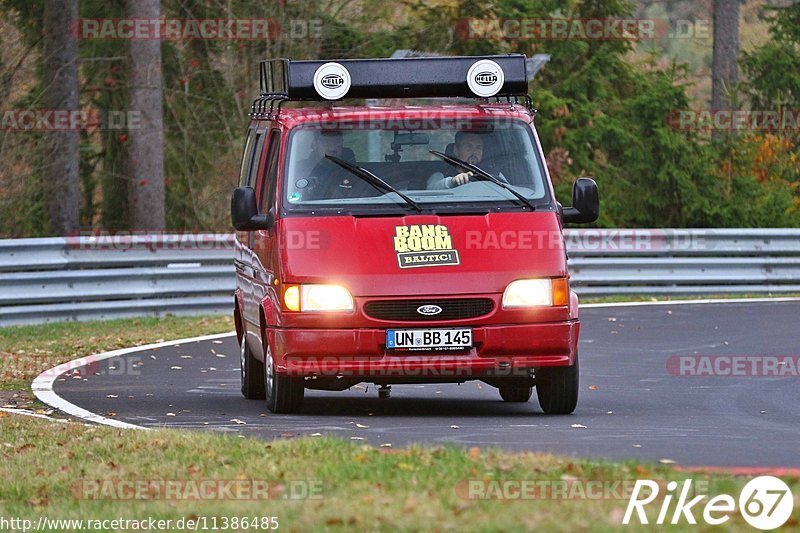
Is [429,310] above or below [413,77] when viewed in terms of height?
below

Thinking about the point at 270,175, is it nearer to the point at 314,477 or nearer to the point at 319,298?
the point at 319,298

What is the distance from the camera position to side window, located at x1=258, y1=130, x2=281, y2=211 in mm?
12430

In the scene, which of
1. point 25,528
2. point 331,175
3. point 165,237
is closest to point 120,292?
point 165,237

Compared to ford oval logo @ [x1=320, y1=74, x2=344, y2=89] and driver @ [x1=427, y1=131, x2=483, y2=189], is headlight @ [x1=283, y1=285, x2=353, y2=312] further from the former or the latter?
ford oval logo @ [x1=320, y1=74, x2=344, y2=89]

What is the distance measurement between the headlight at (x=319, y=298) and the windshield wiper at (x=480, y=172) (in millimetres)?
1342

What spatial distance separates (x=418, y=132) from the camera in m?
12.3

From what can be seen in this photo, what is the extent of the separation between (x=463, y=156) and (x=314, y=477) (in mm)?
4376

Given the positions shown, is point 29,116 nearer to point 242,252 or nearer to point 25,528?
point 242,252

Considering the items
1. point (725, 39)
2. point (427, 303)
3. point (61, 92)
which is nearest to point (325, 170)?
point (427, 303)

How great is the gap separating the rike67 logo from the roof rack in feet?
18.7

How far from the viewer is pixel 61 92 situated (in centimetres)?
2908

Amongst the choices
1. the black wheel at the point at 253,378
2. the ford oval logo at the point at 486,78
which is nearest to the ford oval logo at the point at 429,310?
the ford oval logo at the point at 486,78

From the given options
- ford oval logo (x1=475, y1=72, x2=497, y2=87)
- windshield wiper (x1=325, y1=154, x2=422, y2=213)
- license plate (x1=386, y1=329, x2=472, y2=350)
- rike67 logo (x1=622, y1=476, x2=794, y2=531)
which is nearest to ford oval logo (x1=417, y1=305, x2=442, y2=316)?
license plate (x1=386, y1=329, x2=472, y2=350)

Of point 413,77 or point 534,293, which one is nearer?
point 534,293
